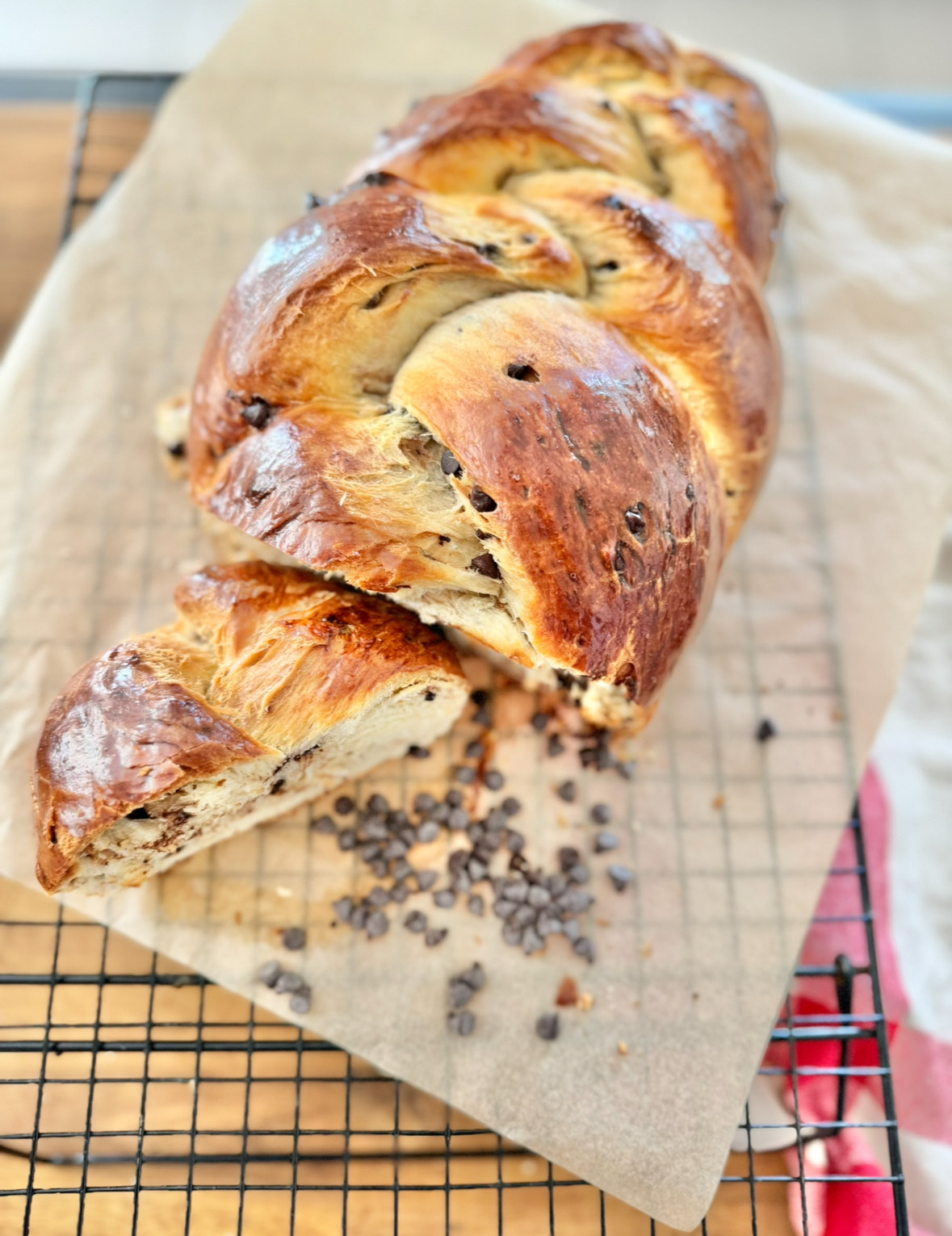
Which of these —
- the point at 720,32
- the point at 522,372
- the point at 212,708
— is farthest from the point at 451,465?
the point at 720,32

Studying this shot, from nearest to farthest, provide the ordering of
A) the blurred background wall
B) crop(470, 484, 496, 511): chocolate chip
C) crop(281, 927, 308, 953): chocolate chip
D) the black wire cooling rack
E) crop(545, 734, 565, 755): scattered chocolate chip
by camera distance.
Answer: crop(470, 484, 496, 511): chocolate chip, the black wire cooling rack, crop(281, 927, 308, 953): chocolate chip, crop(545, 734, 565, 755): scattered chocolate chip, the blurred background wall

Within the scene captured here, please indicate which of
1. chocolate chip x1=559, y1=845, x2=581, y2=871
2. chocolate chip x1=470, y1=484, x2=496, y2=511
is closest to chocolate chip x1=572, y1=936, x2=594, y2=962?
chocolate chip x1=559, y1=845, x2=581, y2=871

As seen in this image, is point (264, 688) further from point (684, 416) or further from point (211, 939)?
point (684, 416)

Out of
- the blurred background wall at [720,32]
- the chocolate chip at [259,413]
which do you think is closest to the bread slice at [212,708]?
the chocolate chip at [259,413]

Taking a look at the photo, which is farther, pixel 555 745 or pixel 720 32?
pixel 720 32

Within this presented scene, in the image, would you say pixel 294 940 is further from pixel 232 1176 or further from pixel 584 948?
pixel 584 948

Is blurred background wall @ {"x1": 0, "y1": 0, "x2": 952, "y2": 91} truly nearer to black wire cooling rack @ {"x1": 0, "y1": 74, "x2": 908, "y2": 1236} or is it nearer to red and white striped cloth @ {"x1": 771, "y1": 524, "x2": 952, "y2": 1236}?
red and white striped cloth @ {"x1": 771, "y1": 524, "x2": 952, "y2": 1236}
